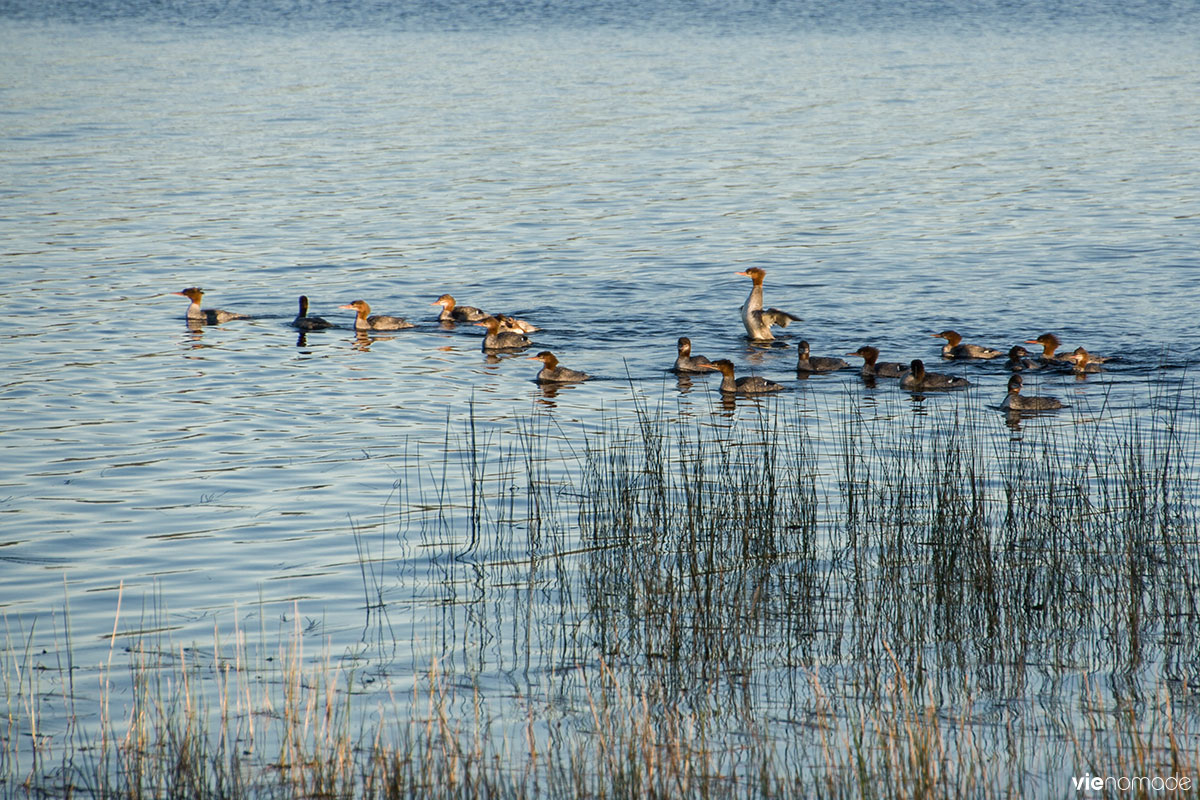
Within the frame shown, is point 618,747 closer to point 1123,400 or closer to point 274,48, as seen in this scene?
point 1123,400

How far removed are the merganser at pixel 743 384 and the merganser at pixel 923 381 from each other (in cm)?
142

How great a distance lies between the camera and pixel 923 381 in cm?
1573

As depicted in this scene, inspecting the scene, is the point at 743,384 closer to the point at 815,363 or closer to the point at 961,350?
the point at 815,363

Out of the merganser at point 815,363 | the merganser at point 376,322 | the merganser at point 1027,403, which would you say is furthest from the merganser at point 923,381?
the merganser at point 376,322

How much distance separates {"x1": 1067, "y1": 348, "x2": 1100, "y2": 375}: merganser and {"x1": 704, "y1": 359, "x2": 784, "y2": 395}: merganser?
11.2 ft

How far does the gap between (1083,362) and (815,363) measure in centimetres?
304

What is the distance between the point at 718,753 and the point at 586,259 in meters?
17.3

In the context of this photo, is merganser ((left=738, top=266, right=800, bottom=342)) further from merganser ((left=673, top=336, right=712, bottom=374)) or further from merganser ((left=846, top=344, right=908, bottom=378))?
merganser ((left=846, top=344, right=908, bottom=378))

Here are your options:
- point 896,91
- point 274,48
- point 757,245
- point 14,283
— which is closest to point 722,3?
point 274,48

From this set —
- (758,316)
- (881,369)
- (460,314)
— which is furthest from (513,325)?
(881,369)

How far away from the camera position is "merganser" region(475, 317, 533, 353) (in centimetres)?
1802

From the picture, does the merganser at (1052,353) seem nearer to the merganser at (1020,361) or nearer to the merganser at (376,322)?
the merganser at (1020,361)

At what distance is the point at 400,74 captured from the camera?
47.5 metres

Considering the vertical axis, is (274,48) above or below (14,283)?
above
